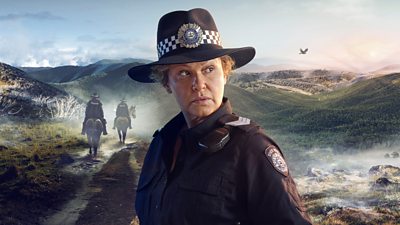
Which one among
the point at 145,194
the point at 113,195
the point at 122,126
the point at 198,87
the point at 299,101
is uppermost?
the point at 198,87

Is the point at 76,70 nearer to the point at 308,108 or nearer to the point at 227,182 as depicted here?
the point at 308,108

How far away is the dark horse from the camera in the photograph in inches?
527

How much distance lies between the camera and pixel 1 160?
39.4 feet

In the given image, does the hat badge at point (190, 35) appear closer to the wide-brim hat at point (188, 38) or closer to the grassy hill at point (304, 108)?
the wide-brim hat at point (188, 38)

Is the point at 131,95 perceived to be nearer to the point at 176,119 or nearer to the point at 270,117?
the point at 270,117

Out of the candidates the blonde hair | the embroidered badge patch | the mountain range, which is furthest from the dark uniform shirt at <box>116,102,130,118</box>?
the embroidered badge patch

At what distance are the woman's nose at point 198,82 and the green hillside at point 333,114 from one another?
10679 mm

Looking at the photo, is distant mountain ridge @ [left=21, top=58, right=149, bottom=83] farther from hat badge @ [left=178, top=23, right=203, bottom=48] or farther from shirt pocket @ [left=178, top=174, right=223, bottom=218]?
shirt pocket @ [left=178, top=174, right=223, bottom=218]

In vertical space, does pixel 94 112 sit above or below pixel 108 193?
above

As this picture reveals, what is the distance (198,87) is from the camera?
2240 millimetres

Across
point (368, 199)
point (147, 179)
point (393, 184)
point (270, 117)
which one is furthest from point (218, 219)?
point (270, 117)

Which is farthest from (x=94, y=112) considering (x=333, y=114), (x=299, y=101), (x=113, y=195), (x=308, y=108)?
(x=333, y=114)

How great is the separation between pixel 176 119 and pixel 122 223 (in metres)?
Answer: 7.78

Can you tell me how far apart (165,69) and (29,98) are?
1217cm
